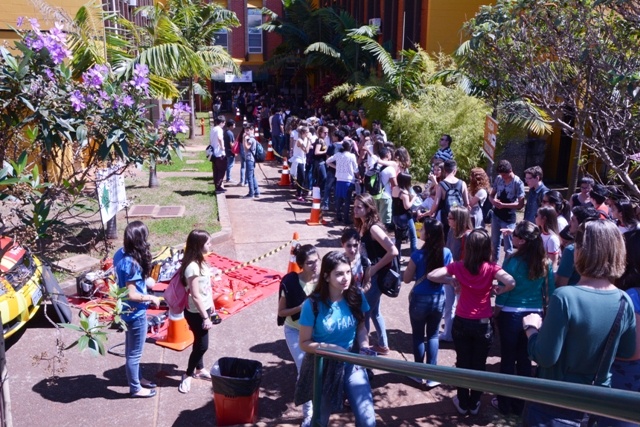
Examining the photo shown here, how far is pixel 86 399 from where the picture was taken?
5938mm

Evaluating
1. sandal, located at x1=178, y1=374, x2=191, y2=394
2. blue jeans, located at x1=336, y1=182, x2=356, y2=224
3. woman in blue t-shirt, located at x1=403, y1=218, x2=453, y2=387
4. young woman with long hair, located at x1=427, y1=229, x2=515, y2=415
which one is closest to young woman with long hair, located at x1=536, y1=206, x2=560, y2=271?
woman in blue t-shirt, located at x1=403, y1=218, x2=453, y2=387

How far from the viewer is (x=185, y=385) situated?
6.10m

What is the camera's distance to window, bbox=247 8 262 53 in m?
43.3

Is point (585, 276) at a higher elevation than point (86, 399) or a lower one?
higher

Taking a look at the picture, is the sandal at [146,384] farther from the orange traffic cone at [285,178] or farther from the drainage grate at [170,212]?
the orange traffic cone at [285,178]

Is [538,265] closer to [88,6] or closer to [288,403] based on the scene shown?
[288,403]

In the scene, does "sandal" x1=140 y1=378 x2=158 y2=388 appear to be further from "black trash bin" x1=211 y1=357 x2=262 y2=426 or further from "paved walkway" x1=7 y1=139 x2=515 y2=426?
"black trash bin" x1=211 y1=357 x2=262 y2=426

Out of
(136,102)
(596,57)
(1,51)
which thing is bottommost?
(136,102)

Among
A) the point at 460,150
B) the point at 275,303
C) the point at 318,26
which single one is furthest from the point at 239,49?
the point at 275,303

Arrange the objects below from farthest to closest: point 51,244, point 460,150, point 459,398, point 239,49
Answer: point 239,49
point 460,150
point 459,398
point 51,244

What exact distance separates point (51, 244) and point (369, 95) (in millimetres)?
15823

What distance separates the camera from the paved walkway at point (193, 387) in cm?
563

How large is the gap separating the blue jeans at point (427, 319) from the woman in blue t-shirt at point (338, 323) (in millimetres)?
1324

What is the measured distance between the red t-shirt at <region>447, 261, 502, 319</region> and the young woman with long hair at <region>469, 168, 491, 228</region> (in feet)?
11.1
